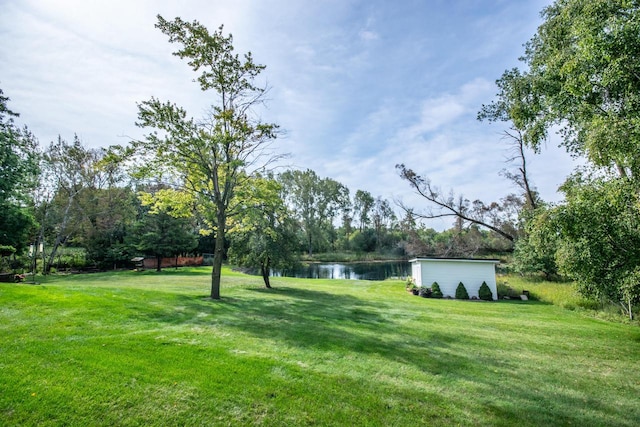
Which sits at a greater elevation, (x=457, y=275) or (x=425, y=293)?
(x=457, y=275)

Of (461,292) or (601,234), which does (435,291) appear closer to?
(461,292)

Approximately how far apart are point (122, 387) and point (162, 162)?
30.1 feet

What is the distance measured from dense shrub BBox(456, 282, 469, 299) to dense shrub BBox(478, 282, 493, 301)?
0.68 meters

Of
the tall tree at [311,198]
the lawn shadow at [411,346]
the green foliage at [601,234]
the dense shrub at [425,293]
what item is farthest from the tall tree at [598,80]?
the tall tree at [311,198]

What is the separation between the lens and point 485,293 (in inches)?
651

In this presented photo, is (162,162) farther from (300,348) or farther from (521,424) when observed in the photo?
(521,424)

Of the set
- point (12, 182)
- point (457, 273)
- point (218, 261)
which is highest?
point (12, 182)

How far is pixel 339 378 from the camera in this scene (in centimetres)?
461

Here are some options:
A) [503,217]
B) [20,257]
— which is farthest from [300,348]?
[503,217]

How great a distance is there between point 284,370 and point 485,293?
15.1 metres

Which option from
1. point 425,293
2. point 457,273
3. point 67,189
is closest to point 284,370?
point 425,293

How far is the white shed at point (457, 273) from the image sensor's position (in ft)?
56.5

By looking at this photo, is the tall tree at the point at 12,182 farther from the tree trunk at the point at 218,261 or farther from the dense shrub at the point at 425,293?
the dense shrub at the point at 425,293

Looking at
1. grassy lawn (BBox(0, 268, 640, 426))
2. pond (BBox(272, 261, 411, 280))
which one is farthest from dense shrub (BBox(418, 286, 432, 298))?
pond (BBox(272, 261, 411, 280))
